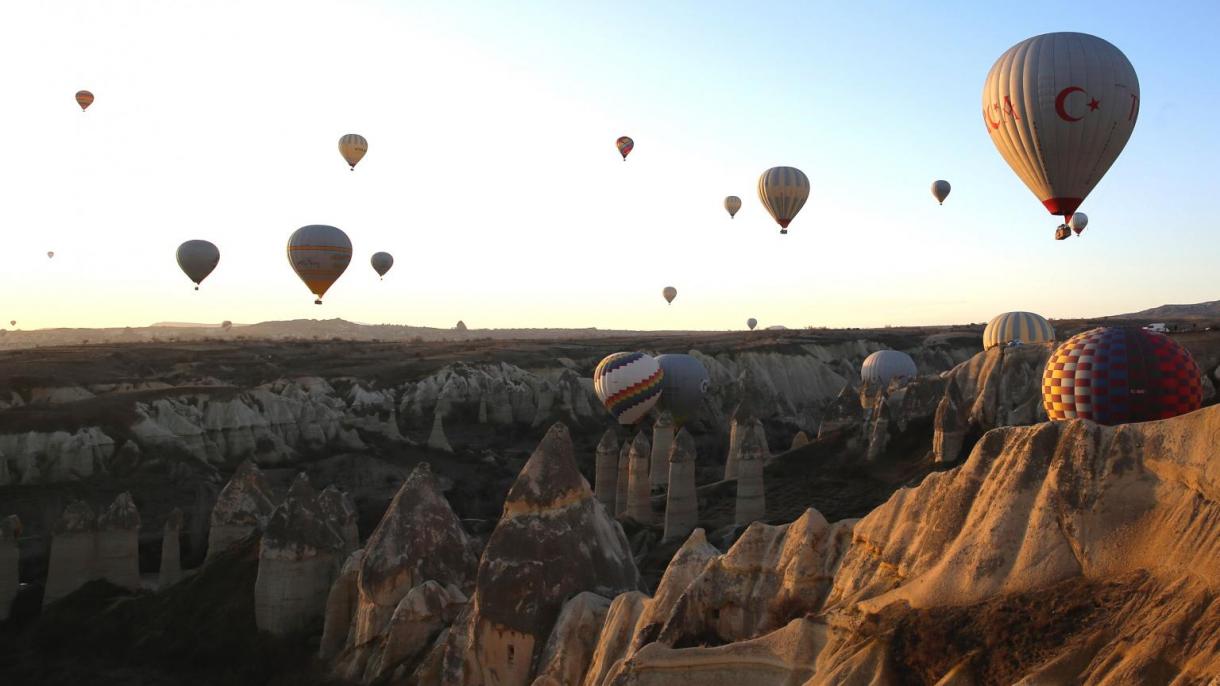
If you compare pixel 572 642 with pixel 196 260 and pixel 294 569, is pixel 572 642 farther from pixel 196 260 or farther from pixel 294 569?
pixel 196 260

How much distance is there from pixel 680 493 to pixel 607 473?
19.4 feet

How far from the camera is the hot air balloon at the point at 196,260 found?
61388 mm

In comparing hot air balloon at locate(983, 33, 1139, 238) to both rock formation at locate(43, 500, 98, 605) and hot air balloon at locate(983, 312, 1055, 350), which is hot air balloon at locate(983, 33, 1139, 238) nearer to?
hot air balloon at locate(983, 312, 1055, 350)

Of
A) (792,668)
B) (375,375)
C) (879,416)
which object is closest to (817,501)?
(879,416)

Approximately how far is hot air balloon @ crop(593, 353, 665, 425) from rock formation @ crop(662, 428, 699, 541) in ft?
65.4

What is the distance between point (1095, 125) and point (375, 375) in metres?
49.9

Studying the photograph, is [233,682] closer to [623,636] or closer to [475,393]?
[623,636]

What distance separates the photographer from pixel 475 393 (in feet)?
208

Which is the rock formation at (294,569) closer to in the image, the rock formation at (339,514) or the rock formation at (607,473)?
the rock formation at (339,514)

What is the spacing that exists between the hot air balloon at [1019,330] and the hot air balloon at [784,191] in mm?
12147

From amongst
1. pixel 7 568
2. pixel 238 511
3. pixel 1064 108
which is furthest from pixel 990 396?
pixel 7 568

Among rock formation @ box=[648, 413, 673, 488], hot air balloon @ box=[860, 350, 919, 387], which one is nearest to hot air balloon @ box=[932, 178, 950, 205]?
hot air balloon @ box=[860, 350, 919, 387]

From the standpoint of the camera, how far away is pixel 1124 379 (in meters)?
17.3

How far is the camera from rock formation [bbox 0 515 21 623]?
25.5 metres
